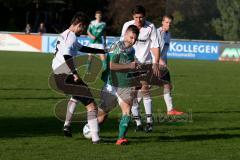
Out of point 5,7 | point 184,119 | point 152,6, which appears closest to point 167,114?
point 184,119

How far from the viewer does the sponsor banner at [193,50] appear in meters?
43.0

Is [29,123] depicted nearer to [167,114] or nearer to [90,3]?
[167,114]

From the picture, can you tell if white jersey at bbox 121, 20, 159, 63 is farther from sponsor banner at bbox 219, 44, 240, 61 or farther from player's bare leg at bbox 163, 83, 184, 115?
sponsor banner at bbox 219, 44, 240, 61

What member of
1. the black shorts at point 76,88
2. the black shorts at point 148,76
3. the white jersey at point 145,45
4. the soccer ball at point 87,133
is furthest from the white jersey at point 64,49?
the white jersey at point 145,45

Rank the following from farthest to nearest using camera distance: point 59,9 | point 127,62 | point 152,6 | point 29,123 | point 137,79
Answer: point 59,9 < point 152,6 < point 29,123 < point 137,79 < point 127,62

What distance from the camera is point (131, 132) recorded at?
11727 mm

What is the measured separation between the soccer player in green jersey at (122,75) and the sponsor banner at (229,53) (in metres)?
32.0

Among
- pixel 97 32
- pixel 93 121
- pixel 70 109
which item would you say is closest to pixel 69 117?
pixel 70 109

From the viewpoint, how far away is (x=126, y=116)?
10281mm

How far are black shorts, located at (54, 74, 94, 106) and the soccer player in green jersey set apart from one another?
27 centimetres

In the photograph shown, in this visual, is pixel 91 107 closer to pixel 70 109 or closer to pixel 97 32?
pixel 70 109

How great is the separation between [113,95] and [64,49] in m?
1.04

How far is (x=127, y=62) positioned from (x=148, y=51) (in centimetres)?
209

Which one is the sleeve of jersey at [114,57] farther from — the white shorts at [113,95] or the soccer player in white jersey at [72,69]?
the soccer player in white jersey at [72,69]
